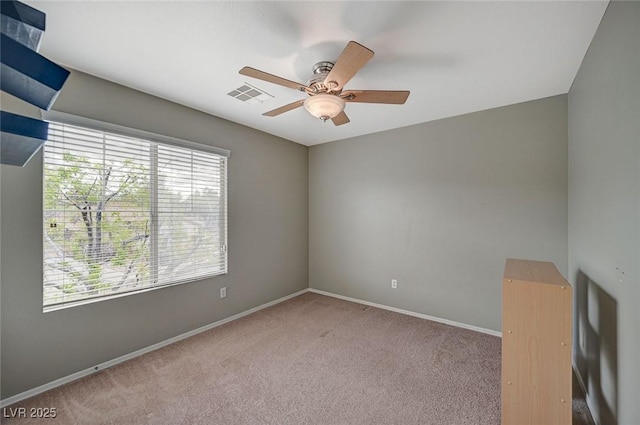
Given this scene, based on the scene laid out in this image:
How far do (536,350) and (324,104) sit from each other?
2.00 metres

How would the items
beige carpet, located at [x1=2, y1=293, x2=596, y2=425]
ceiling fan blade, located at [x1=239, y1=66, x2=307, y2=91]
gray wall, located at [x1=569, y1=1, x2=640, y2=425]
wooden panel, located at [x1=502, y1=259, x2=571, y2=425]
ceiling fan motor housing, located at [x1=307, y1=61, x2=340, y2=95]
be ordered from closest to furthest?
gray wall, located at [x1=569, y1=1, x2=640, y2=425], wooden panel, located at [x1=502, y1=259, x2=571, y2=425], ceiling fan blade, located at [x1=239, y1=66, x2=307, y2=91], beige carpet, located at [x1=2, y1=293, x2=596, y2=425], ceiling fan motor housing, located at [x1=307, y1=61, x2=340, y2=95]

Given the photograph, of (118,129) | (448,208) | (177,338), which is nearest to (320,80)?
(118,129)

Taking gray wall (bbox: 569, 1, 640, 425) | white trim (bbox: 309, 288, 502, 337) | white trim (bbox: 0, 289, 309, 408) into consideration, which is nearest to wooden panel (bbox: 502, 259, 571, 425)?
gray wall (bbox: 569, 1, 640, 425)

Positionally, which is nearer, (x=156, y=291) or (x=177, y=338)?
(x=156, y=291)

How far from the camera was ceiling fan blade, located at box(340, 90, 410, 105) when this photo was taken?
1876 millimetres

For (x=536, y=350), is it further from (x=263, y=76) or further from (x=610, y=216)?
(x=263, y=76)

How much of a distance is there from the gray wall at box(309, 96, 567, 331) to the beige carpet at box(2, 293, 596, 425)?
2.08 feet

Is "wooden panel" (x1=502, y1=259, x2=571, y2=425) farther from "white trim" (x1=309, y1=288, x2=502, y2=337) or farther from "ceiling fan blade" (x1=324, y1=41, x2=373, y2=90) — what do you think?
"white trim" (x1=309, y1=288, x2=502, y2=337)

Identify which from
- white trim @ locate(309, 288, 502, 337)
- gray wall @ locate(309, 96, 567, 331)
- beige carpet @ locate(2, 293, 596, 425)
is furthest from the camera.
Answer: white trim @ locate(309, 288, 502, 337)

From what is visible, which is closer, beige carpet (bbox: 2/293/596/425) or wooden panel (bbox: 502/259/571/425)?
wooden panel (bbox: 502/259/571/425)

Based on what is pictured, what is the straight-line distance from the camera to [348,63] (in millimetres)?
1562

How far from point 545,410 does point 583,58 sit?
7.83 ft

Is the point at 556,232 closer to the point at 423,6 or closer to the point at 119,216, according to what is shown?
the point at 423,6

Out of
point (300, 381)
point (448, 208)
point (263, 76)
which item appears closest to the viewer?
point (263, 76)
